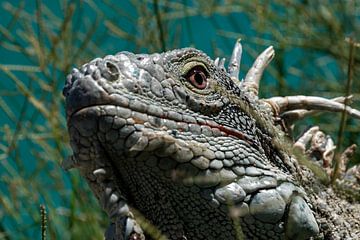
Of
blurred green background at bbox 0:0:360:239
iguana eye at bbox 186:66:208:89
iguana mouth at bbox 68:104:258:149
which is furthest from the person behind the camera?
blurred green background at bbox 0:0:360:239

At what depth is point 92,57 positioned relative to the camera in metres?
5.47

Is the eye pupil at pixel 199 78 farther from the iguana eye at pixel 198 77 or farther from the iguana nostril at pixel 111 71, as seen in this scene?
the iguana nostril at pixel 111 71

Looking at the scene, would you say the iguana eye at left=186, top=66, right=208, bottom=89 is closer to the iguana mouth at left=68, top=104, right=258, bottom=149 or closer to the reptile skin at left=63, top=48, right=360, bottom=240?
the reptile skin at left=63, top=48, right=360, bottom=240

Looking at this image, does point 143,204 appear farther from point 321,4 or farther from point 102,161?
point 321,4

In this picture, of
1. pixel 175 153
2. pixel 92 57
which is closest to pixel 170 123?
pixel 175 153

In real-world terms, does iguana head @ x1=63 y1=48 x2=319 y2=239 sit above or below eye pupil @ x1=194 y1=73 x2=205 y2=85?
→ below

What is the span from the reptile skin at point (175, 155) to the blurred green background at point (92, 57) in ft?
4.74

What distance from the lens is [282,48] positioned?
4887 mm

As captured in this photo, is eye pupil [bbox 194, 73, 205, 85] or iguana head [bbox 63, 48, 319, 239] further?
eye pupil [bbox 194, 73, 205, 85]

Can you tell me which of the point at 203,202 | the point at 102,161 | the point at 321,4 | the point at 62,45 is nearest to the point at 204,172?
the point at 203,202

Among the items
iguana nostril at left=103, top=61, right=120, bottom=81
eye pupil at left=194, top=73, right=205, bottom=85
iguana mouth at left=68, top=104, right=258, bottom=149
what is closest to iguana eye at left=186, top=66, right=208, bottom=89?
eye pupil at left=194, top=73, right=205, bottom=85

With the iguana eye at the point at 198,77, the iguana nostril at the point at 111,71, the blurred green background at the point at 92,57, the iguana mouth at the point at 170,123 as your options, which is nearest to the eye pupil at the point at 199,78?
the iguana eye at the point at 198,77

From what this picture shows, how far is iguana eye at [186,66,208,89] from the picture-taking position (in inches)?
119

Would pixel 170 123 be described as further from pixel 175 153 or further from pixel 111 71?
Answer: pixel 111 71
